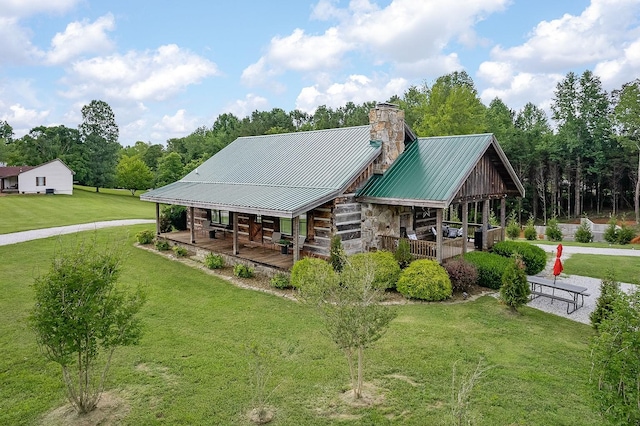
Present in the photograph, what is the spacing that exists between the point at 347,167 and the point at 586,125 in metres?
45.7

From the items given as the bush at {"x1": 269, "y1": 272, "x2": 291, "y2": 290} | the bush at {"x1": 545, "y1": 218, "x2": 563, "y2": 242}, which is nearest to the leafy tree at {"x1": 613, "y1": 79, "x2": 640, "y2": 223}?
the bush at {"x1": 545, "y1": 218, "x2": 563, "y2": 242}

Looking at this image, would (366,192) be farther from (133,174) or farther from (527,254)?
(133,174)

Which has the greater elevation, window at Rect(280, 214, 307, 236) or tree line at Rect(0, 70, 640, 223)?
tree line at Rect(0, 70, 640, 223)

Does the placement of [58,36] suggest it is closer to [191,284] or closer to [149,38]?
[149,38]

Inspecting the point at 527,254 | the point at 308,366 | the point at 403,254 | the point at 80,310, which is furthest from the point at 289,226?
the point at 80,310

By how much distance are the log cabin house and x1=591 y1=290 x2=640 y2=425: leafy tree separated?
905cm

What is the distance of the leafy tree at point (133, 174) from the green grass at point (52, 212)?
11.7ft

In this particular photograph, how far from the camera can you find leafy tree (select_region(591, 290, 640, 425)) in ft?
14.9

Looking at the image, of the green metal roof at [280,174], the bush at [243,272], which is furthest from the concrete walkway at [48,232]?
the bush at [243,272]

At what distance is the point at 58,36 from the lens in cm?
2027

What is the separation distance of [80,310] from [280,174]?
44.3ft

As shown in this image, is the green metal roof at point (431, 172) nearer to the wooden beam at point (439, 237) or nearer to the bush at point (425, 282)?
the wooden beam at point (439, 237)

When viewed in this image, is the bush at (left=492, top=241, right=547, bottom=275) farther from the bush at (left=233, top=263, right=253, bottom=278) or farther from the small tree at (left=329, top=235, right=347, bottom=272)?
the bush at (left=233, top=263, right=253, bottom=278)

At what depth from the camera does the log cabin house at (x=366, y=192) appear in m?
15.2
